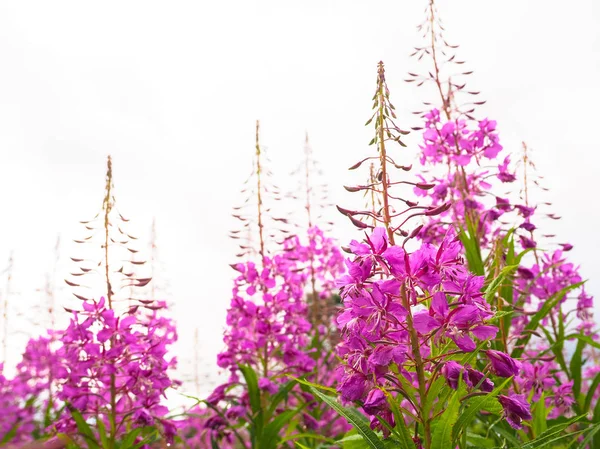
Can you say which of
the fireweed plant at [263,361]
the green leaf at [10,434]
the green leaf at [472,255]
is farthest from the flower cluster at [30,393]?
the green leaf at [472,255]

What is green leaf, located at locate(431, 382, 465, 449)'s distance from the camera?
6.45ft

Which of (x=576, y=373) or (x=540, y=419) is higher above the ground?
(x=576, y=373)

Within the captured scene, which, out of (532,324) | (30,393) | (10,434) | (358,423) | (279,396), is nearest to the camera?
(358,423)

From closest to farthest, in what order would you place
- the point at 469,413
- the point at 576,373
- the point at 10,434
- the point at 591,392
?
the point at 469,413 → the point at 591,392 → the point at 576,373 → the point at 10,434

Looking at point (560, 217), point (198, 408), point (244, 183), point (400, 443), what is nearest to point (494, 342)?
point (400, 443)

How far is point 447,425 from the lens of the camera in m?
1.97

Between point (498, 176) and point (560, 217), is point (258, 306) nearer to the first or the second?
point (498, 176)

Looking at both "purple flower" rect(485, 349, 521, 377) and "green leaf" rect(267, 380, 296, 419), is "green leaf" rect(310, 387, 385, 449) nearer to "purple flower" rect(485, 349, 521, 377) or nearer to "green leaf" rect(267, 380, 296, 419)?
"purple flower" rect(485, 349, 521, 377)

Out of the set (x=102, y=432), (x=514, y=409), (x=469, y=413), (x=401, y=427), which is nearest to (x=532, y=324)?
(x=514, y=409)

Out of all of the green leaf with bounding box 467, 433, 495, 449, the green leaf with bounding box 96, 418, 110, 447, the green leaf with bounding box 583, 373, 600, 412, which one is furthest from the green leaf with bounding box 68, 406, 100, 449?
the green leaf with bounding box 583, 373, 600, 412

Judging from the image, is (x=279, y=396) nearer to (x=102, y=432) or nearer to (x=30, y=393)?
(x=102, y=432)

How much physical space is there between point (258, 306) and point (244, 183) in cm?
131

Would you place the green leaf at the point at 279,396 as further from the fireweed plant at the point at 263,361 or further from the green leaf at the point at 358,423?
the green leaf at the point at 358,423

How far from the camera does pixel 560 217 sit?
4.97m
